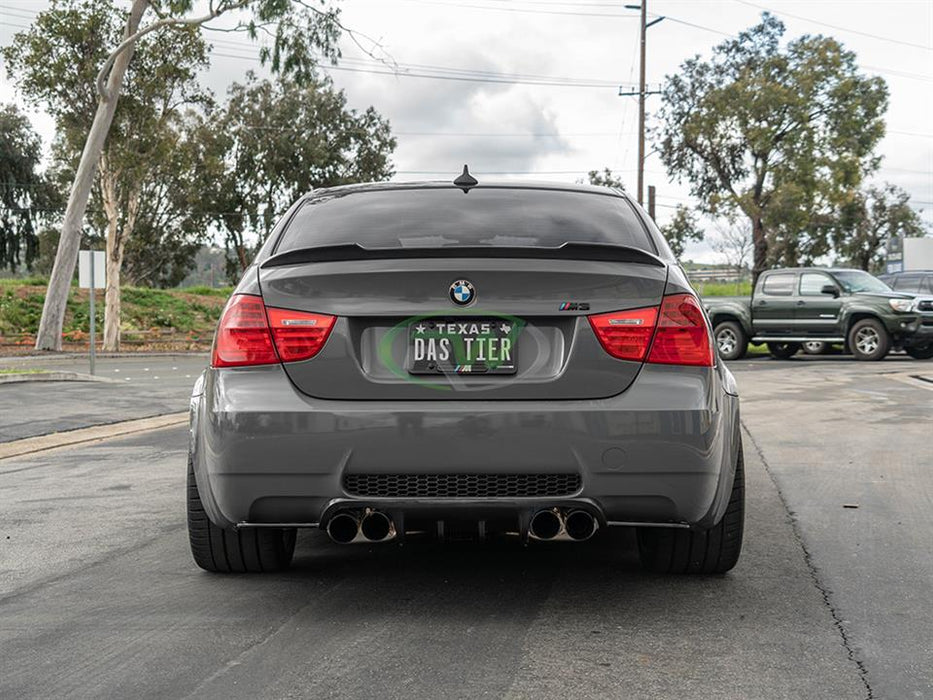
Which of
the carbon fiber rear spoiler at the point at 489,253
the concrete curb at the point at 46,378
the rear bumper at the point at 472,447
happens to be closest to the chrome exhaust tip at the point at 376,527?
the rear bumper at the point at 472,447

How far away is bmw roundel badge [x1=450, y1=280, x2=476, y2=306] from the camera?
409 cm

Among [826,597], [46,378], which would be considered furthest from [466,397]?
[46,378]

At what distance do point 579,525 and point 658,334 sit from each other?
2.38ft

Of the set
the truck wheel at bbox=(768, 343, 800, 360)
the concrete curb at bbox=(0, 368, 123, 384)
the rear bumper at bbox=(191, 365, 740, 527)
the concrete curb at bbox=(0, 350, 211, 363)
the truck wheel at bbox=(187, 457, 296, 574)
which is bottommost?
the concrete curb at bbox=(0, 350, 211, 363)

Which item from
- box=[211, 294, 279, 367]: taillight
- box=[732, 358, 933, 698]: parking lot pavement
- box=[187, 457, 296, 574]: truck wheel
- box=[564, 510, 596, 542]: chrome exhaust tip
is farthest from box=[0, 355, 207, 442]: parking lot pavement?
box=[564, 510, 596, 542]: chrome exhaust tip

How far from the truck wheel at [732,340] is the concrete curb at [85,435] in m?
15.5

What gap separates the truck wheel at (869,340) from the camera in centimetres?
2370

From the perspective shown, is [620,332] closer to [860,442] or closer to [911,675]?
[911,675]

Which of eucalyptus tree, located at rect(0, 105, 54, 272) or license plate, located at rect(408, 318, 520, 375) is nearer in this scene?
license plate, located at rect(408, 318, 520, 375)

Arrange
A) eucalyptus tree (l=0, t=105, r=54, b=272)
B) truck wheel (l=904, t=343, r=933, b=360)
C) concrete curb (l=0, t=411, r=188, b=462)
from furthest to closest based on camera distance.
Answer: eucalyptus tree (l=0, t=105, r=54, b=272), truck wheel (l=904, t=343, r=933, b=360), concrete curb (l=0, t=411, r=188, b=462)

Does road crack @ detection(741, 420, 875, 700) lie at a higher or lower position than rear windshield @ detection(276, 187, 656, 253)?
lower

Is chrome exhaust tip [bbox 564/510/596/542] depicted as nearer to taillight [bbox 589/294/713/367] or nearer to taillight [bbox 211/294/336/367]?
taillight [bbox 589/294/713/367]

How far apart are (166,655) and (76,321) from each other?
121 feet

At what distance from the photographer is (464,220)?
4.75 meters
